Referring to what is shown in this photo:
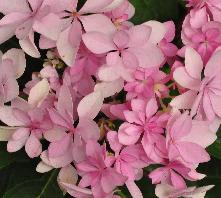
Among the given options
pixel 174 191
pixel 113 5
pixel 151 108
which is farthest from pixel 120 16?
pixel 174 191

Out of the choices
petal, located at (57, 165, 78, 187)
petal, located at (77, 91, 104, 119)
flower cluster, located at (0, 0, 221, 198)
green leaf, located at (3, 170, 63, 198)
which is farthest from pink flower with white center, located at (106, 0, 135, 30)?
green leaf, located at (3, 170, 63, 198)

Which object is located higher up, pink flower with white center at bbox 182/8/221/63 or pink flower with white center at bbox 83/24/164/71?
pink flower with white center at bbox 83/24/164/71

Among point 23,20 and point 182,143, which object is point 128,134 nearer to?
point 182,143

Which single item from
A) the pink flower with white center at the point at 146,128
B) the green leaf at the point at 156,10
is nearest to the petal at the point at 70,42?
the pink flower with white center at the point at 146,128

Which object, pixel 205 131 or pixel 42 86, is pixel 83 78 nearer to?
pixel 42 86

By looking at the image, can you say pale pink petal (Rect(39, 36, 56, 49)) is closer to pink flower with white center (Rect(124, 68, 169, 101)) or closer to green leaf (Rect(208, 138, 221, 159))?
pink flower with white center (Rect(124, 68, 169, 101))

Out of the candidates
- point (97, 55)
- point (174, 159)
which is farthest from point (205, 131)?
point (97, 55)
